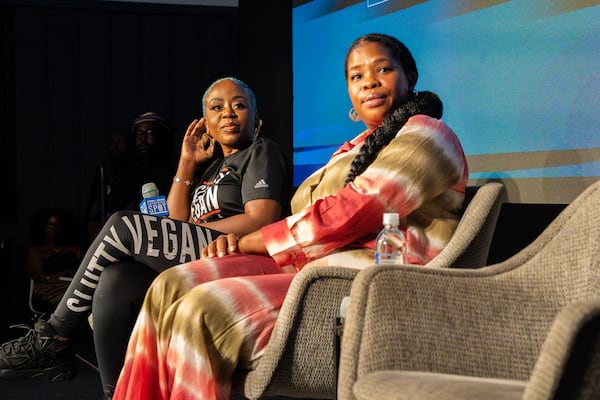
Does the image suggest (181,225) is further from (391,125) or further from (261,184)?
(391,125)

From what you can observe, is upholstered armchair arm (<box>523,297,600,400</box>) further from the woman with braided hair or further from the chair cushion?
the woman with braided hair

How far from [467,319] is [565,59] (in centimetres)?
124

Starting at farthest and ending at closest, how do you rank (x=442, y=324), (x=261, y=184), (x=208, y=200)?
(x=208, y=200) < (x=261, y=184) < (x=442, y=324)

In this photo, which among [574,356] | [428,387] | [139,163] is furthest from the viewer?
[139,163]

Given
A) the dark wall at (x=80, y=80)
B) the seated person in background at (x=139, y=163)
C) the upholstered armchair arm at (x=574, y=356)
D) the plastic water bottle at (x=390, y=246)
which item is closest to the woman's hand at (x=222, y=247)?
the plastic water bottle at (x=390, y=246)

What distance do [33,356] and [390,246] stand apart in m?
1.50

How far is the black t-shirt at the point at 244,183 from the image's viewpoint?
2.97 meters

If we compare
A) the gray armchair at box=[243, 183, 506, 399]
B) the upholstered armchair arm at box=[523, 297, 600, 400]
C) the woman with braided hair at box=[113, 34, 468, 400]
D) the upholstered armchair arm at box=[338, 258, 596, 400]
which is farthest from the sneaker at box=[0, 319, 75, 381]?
the upholstered armchair arm at box=[523, 297, 600, 400]

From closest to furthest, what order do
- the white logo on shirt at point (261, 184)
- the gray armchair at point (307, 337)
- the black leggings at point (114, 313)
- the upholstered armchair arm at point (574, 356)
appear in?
the upholstered armchair arm at point (574, 356), the gray armchair at point (307, 337), the black leggings at point (114, 313), the white logo on shirt at point (261, 184)

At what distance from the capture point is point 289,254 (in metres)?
2.25

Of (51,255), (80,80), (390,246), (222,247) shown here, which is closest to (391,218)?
(390,246)

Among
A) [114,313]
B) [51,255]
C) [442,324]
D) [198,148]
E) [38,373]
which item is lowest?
[38,373]

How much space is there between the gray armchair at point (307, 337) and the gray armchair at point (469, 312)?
259 millimetres

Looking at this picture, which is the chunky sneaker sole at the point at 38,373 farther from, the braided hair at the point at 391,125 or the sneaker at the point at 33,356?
the braided hair at the point at 391,125
